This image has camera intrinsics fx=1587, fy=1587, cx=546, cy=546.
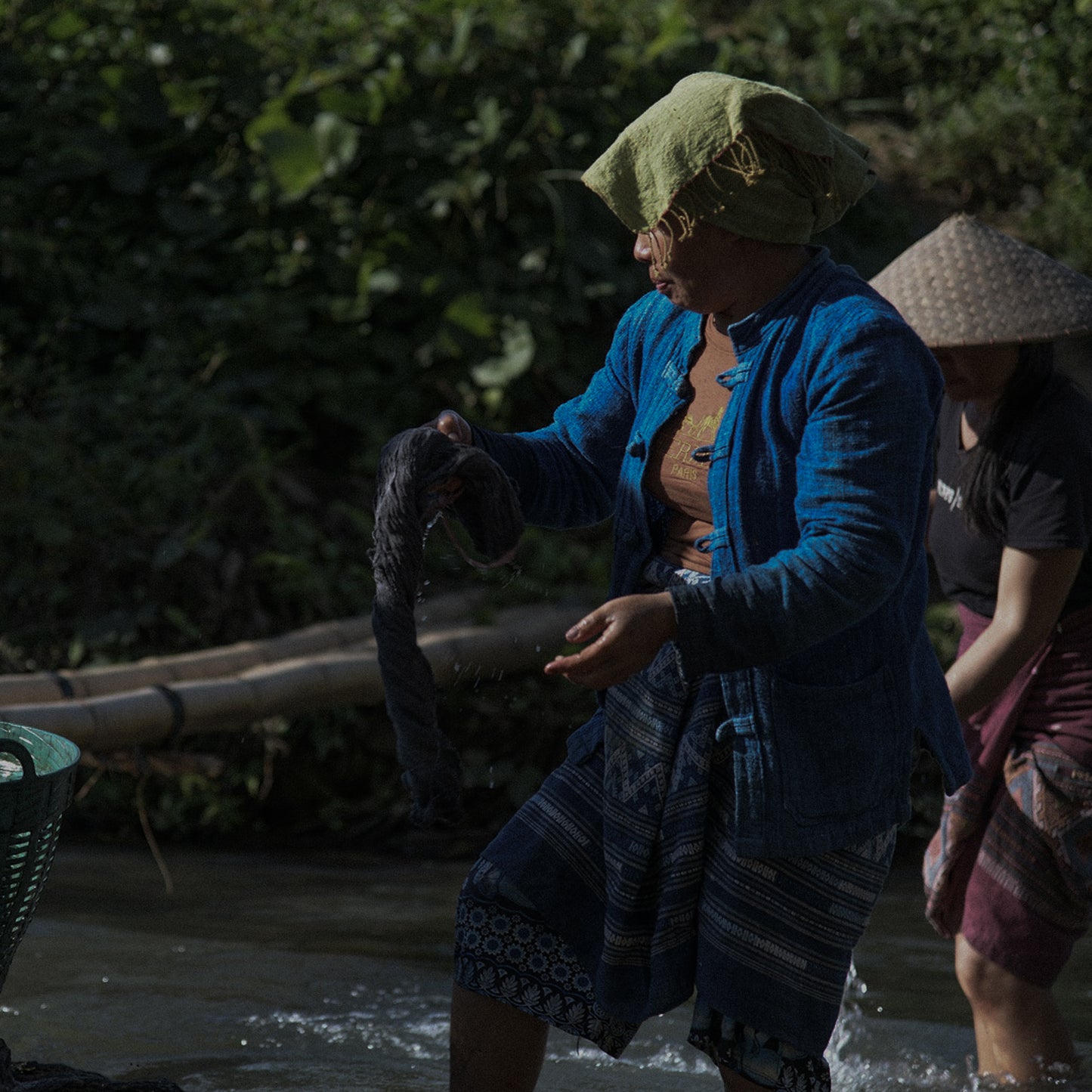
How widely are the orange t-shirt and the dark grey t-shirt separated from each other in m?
0.82

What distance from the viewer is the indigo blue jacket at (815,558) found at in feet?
6.71

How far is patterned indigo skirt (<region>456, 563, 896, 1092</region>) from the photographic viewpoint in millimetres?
2252

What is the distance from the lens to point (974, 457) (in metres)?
3.04

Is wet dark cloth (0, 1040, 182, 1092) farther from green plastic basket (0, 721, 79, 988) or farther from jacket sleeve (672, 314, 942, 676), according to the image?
jacket sleeve (672, 314, 942, 676)

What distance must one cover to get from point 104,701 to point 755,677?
7.78ft

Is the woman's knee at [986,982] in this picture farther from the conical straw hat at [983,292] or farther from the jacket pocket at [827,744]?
the conical straw hat at [983,292]

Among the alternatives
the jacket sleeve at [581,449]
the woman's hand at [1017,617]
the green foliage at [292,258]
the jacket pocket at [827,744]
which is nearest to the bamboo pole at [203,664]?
the green foliage at [292,258]

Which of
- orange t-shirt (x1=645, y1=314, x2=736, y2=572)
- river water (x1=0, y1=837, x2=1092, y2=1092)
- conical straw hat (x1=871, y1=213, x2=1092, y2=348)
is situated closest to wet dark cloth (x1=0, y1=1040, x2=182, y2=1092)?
river water (x1=0, y1=837, x2=1092, y2=1092)

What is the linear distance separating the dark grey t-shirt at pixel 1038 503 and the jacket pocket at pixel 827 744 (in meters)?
0.80

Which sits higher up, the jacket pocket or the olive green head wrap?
the olive green head wrap

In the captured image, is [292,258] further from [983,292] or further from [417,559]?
[417,559]

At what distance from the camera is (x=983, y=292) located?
10.1 ft

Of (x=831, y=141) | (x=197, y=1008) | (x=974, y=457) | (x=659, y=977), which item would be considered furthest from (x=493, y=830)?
(x=831, y=141)

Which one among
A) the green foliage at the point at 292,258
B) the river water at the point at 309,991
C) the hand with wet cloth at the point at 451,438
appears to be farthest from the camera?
the green foliage at the point at 292,258
